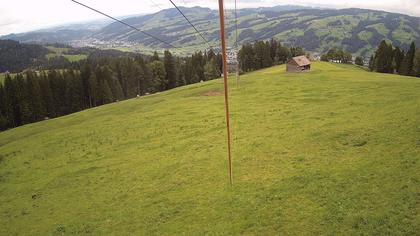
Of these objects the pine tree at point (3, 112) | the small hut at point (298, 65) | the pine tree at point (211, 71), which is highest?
the small hut at point (298, 65)

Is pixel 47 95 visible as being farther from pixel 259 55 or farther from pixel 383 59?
pixel 383 59

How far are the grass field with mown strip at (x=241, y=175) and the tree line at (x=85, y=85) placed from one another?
185 feet

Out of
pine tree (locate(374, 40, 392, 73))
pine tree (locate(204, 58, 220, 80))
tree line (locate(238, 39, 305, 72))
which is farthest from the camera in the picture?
tree line (locate(238, 39, 305, 72))

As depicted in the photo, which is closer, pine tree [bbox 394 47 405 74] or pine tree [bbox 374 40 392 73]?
pine tree [bbox 394 47 405 74]

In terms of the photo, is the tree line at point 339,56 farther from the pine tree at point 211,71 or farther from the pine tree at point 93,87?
the pine tree at point 93,87

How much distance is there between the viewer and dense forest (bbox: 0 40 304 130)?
306 feet

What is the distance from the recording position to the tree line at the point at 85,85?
93.1m

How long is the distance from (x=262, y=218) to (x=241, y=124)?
21.4 metres

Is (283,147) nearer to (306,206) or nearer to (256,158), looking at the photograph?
(256,158)

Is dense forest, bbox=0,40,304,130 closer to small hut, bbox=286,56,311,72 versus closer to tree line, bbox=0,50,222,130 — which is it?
tree line, bbox=0,50,222,130

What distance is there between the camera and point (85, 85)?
110 meters

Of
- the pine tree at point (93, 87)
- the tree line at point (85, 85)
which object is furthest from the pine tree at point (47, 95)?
the pine tree at point (93, 87)

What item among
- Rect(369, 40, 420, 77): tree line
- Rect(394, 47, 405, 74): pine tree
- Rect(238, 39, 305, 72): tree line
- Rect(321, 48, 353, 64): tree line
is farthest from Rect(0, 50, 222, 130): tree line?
Rect(394, 47, 405, 74): pine tree

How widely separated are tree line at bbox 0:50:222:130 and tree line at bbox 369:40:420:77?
59.6m
